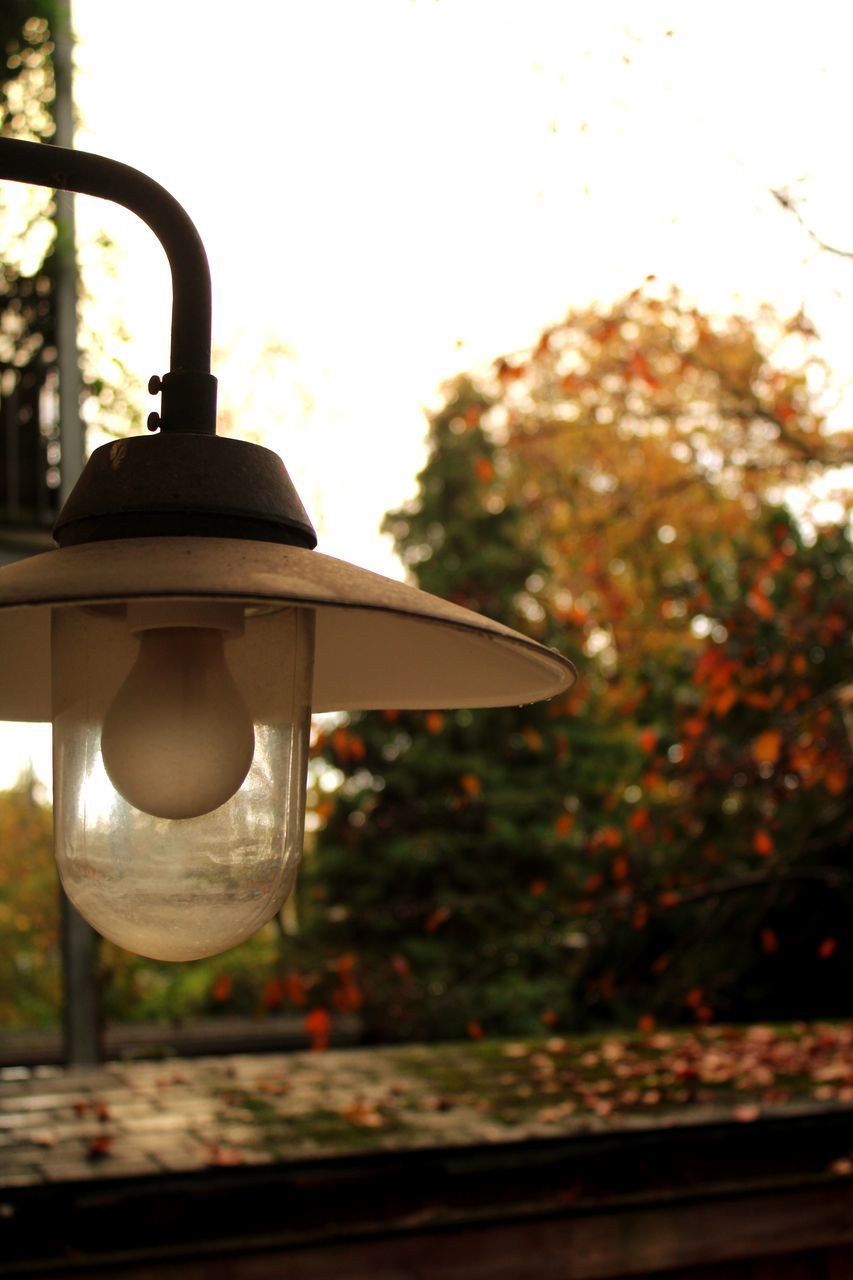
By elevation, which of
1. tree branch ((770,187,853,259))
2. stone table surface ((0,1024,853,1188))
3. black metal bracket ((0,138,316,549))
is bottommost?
stone table surface ((0,1024,853,1188))

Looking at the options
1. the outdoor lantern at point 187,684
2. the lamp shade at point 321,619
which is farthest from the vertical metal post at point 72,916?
the outdoor lantern at point 187,684

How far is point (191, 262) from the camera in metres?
1.24

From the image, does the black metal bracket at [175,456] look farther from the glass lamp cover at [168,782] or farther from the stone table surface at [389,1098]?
the stone table surface at [389,1098]

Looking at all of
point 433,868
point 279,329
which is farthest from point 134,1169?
point 433,868

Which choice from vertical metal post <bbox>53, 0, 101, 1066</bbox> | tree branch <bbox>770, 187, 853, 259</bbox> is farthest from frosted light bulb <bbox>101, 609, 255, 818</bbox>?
vertical metal post <bbox>53, 0, 101, 1066</bbox>

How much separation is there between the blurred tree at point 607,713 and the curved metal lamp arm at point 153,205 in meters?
4.26

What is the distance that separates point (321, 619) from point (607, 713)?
1019 centimetres

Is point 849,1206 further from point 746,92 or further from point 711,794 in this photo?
point 746,92

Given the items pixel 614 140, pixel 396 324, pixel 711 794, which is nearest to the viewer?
pixel 614 140

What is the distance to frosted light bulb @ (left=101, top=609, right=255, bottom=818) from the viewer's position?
3.40 ft

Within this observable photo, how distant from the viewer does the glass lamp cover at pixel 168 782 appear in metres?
1.04

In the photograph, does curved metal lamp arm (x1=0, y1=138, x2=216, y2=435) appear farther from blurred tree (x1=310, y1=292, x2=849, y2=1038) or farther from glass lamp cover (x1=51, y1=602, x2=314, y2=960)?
blurred tree (x1=310, y1=292, x2=849, y2=1038)

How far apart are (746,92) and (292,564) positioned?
466cm

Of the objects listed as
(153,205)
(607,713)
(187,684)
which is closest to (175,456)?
(187,684)
